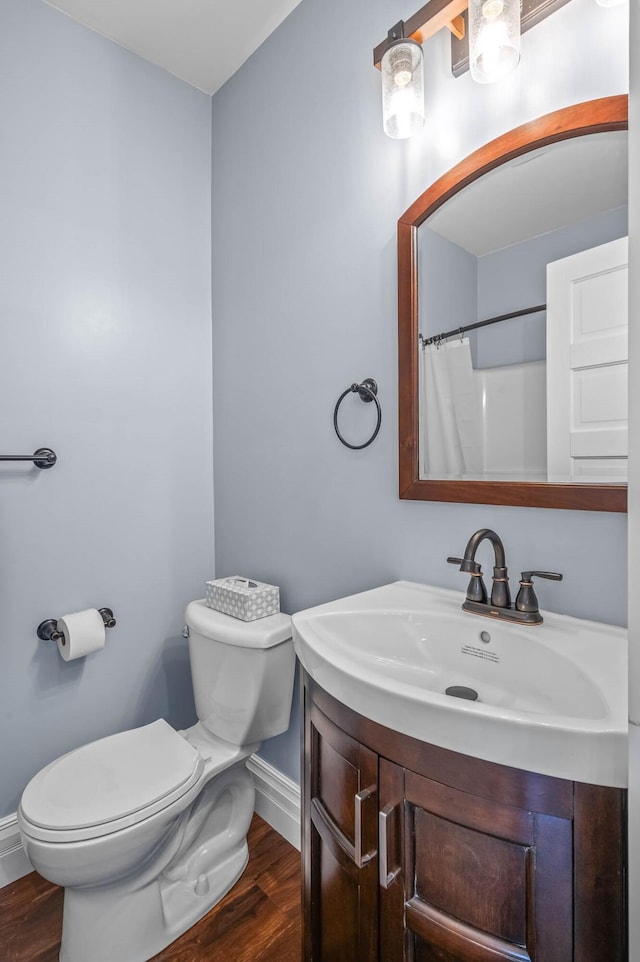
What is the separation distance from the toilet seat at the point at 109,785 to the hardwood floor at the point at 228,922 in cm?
40

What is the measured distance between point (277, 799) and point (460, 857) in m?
1.20

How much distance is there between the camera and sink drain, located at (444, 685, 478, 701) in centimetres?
93

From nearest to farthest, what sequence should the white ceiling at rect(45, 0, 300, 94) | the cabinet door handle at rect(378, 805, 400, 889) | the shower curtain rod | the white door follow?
the cabinet door handle at rect(378, 805, 400, 889)
the white door
the shower curtain rod
the white ceiling at rect(45, 0, 300, 94)

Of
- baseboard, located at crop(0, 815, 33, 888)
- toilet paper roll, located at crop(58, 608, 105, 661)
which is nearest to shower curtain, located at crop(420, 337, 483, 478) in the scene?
toilet paper roll, located at crop(58, 608, 105, 661)

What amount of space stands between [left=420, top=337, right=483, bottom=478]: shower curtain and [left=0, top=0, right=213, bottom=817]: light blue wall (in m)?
1.05

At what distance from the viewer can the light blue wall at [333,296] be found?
97 cm

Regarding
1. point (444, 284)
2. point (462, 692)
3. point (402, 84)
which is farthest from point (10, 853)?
point (402, 84)

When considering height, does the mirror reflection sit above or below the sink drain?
above

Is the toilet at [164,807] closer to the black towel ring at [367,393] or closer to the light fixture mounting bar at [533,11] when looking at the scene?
the black towel ring at [367,393]

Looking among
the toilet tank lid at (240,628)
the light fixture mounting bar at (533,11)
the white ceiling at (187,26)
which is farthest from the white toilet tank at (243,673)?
the white ceiling at (187,26)

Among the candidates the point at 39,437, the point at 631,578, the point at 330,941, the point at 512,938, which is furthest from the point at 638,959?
the point at 39,437

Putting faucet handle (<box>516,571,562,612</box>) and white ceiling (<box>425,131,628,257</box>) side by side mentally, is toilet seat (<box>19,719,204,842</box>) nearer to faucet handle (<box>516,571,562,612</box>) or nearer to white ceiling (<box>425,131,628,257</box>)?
faucet handle (<box>516,571,562,612</box>)

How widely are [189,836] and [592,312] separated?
1.66m

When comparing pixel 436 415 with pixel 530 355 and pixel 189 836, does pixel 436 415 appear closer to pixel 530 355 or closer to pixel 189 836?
pixel 530 355
